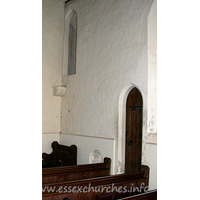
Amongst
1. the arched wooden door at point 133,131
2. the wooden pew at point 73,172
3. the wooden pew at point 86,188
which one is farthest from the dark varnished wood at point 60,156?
the wooden pew at point 86,188

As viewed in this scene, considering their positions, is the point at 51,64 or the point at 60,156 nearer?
the point at 60,156

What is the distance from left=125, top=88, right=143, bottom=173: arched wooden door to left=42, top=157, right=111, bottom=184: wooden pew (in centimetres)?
50

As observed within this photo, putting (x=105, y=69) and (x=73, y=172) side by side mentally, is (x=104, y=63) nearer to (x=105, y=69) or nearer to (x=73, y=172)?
(x=105, y=69)

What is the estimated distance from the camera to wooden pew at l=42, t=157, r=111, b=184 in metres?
4.82

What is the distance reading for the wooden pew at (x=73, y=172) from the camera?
482cm

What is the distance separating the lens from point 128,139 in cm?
617

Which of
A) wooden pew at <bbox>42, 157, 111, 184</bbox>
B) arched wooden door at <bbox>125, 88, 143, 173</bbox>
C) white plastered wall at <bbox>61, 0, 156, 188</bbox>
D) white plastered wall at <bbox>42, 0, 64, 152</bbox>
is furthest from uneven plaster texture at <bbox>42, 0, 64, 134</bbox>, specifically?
arched wooden door at <bbox>125, 88, 143, 173</bbox>

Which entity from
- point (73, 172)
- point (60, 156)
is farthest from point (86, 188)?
point (60, 156)

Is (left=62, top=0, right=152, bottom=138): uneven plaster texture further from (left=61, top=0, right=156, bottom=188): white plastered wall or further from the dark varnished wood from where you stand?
the dark varnished wood

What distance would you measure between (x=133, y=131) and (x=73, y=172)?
175 cm

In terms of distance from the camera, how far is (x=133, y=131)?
20.2 ft
